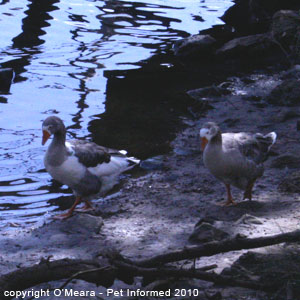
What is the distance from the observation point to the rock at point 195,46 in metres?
15.3

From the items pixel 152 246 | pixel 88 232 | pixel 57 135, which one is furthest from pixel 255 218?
pixel 57 135

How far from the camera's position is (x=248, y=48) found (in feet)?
50.8

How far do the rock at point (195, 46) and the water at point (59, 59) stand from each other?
56 centimetres

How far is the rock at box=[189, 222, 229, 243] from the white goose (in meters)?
1.83

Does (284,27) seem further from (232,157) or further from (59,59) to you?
(232,157)

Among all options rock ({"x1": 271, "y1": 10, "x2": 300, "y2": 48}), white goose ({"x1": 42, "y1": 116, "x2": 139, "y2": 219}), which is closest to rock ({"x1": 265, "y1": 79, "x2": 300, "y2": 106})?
rock ({"x1": 271, "y1": 10, "x2": 300, "y2": 48})

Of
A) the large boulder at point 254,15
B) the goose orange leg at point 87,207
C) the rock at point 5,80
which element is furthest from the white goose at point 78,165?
the large boulder at point 254,15

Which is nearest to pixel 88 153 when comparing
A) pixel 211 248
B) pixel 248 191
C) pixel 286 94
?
pixel 248 191

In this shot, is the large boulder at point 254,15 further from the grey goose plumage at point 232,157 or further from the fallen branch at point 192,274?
the fallen branch at point 192,274

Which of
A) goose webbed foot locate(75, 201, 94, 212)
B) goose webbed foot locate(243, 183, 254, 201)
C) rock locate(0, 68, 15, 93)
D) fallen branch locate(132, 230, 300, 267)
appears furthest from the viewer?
rock locate(0, 68, 15, 93)

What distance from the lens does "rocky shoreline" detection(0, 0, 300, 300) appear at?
5145mm

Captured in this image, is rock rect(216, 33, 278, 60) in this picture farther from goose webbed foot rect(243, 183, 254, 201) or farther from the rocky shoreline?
goose webbed foot rect(243, 183, 254, 201)

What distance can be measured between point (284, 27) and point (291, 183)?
27.1 ft

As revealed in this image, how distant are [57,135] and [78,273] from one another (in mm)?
3323
